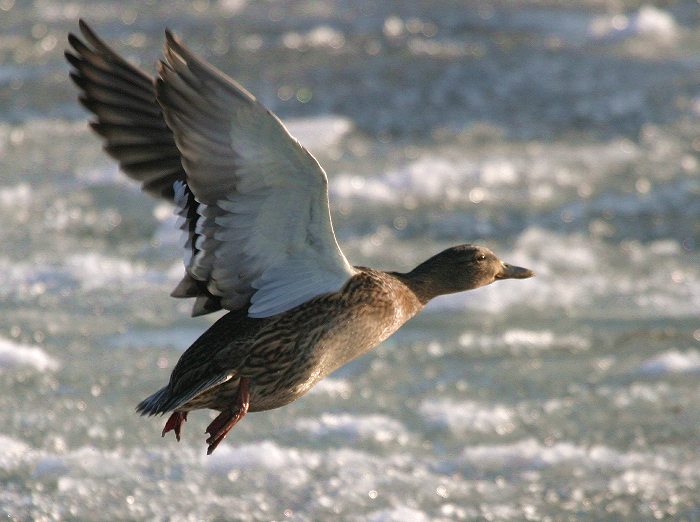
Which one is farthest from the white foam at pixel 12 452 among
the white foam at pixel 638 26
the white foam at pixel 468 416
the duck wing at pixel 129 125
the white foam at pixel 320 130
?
the white foam at pixel 638 26

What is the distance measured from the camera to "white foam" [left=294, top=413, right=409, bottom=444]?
16.2ft

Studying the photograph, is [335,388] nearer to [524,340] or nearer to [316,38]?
[524,340]

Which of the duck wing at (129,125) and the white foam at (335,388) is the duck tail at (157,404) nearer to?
the duck wing at (129,125)

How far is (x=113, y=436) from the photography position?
4.77m

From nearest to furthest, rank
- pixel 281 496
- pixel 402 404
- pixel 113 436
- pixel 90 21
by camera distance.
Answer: pixel 281 496, pixel 113 436, pixel 402 404, pixel 90 21

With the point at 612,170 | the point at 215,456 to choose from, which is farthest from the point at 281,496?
the point at 612,170

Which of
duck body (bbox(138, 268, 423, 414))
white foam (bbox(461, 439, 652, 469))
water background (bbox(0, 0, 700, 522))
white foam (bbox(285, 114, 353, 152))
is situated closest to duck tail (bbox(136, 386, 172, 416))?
duck body (bbox(138, 268, 423, 414))

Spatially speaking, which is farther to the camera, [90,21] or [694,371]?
[90,21]

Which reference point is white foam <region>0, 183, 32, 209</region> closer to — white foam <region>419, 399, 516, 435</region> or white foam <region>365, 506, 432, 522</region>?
white foam <region>419, 399, 516, 435</region>

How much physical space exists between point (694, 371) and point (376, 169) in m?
2.75

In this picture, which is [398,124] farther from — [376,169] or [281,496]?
[281,496]

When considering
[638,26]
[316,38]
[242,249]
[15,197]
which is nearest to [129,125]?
[242,249]

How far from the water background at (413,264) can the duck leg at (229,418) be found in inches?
18.6

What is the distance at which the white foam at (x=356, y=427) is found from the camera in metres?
4.93
